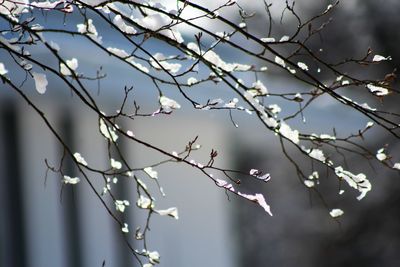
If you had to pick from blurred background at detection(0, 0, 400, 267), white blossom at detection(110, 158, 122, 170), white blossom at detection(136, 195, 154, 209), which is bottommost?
white blossom at detection(136, 195, 154, 209)

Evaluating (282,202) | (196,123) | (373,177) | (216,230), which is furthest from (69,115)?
(282,202)

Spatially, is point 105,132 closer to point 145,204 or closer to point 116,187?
point 145,204

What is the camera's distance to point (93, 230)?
8.71 m

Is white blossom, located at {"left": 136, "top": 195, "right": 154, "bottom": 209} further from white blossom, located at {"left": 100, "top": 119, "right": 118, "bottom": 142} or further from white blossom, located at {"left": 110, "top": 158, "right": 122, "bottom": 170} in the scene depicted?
white blossom, located at {"left": 100, "top": 119, "right": 118, "bottom": 142}

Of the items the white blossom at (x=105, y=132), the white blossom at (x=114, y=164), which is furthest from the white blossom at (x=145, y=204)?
the white blossom at (x=105, y=132)

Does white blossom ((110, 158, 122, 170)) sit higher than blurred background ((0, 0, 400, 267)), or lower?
lower

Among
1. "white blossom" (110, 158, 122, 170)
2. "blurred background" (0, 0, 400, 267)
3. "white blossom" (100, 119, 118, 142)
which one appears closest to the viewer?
"white blossom" (100, 119, 118, 142)

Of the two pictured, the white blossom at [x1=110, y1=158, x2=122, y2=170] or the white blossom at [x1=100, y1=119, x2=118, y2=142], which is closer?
the white blossom at [x1=100, y1=119, x2=118, y2=142]

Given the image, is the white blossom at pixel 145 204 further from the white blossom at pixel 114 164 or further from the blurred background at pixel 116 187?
the blurred background at pixel 116 187

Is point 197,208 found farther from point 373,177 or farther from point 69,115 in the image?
point 373,177

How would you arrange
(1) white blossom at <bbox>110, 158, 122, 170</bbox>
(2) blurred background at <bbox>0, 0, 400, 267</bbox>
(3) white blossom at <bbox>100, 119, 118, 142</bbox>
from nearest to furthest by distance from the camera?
(3) white blossom at <bbox>100, 119, 118, 142</bbox>
(1) white blossom at <bbox>110, 158, 122, 170</bbox>
(2) blurred background at <bbox>0, 0, 400, 267</bbox>

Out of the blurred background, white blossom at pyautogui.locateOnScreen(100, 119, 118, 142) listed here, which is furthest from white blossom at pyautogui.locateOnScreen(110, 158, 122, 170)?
the blurred background

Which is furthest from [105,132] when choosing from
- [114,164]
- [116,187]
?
[116,187]

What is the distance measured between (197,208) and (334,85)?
614cm
